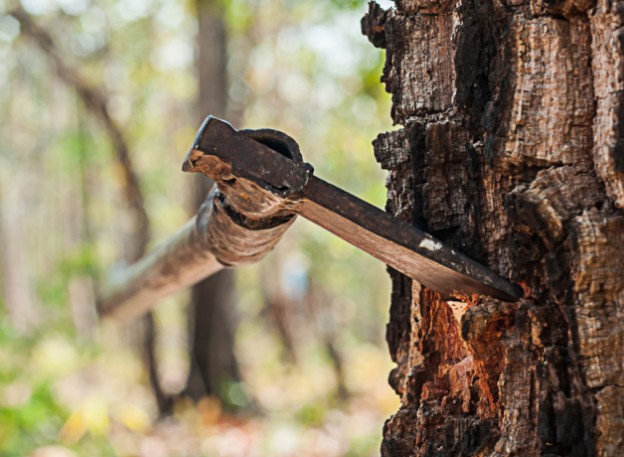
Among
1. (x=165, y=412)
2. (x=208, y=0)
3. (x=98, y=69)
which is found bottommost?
(x=165, y=412)

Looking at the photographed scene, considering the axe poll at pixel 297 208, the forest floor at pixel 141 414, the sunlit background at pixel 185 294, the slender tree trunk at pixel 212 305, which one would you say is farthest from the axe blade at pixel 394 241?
the slender tree trunk at pixel 212 305

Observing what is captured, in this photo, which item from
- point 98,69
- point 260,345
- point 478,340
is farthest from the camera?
point 260,345

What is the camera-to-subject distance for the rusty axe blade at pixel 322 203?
1.30 m

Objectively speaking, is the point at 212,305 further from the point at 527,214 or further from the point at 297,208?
the point at 527,214

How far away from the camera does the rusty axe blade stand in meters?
1.30

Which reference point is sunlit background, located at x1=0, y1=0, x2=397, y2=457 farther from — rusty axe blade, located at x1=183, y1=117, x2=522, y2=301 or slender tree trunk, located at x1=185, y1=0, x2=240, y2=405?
rusty axe blade, located at x1=183, y1=117, x2=522, y2=301

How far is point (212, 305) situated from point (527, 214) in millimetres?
7436

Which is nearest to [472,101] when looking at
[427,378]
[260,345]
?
[427,378]

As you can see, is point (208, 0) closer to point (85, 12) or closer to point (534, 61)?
point (85, 12)

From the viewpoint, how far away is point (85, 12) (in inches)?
455

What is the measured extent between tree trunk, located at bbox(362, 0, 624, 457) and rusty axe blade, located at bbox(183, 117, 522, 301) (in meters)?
0.07

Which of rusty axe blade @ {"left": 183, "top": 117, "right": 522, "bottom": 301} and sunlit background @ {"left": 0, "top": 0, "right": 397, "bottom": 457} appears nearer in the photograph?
rusty axe blade @ {"left": 183, "top": 117, "right": 522, "bottom": 301}

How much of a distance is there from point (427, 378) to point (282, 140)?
0.64m

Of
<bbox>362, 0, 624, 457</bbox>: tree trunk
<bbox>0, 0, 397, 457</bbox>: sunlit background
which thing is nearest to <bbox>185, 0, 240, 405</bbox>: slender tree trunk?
<bbox>0, 0, 397, 457</bbox>: sunlit background
